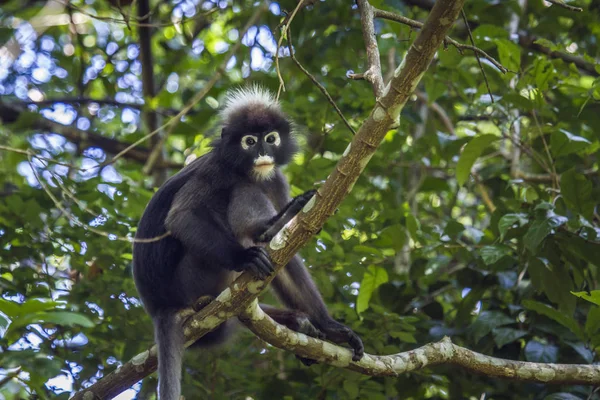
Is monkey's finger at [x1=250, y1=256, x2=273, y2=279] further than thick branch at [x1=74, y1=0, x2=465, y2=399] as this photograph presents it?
Yes

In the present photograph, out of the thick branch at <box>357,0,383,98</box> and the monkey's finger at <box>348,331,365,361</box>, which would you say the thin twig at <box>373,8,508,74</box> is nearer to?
the thick branch at <box>357,0,383,98</box>

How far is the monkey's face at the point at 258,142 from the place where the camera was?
4554 mm

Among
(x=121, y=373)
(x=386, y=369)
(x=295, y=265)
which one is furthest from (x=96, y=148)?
(x=386, y=369)

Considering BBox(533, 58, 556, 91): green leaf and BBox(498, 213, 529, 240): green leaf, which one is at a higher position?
BBox(533, 58, 556, 91): green leaf

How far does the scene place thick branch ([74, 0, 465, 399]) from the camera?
106 inches

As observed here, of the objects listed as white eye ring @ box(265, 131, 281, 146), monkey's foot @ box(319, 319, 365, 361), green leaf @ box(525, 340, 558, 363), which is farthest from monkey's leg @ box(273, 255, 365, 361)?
green leaf @ box(525, 340, 558, 363)

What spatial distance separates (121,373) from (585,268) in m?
2.86

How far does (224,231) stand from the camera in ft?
14.1

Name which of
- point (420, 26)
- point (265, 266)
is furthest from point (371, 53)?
point (265, 266)

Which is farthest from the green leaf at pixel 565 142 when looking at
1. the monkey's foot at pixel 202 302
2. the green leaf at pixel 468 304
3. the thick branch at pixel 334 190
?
the monkey's foot at pixel 202 302

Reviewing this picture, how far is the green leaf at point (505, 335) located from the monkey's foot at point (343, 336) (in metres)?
0.77

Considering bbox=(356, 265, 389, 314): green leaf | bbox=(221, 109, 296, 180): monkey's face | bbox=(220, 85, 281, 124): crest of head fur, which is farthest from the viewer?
bbox=(220, 85, 281, 124): crest of head fur

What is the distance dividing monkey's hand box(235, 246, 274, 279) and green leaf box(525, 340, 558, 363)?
1680 mm

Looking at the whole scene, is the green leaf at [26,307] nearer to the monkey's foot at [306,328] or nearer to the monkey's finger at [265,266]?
the monkey's finger at [265,266]
